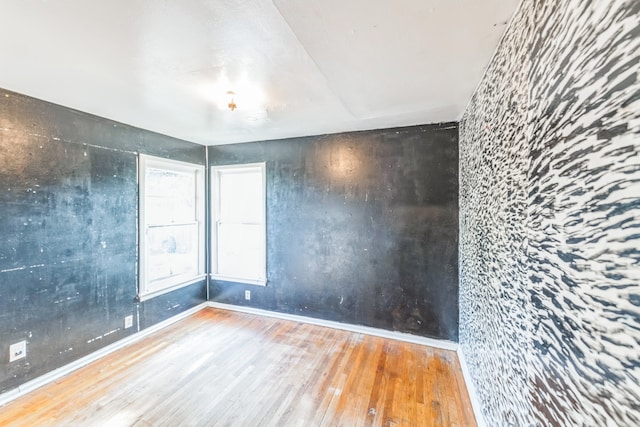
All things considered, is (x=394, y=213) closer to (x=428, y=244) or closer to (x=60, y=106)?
(x=428, y=244)

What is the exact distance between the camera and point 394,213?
293 centimetres

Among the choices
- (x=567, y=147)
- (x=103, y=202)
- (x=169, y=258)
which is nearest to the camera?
(x=567, y=147)

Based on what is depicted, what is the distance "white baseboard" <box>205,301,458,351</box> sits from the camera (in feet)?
9.03

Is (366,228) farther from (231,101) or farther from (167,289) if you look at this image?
(167,289)

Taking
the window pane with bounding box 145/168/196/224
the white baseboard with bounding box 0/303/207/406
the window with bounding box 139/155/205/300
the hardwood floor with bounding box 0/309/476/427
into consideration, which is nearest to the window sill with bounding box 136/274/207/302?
the window with bounding box 139/155/205/300

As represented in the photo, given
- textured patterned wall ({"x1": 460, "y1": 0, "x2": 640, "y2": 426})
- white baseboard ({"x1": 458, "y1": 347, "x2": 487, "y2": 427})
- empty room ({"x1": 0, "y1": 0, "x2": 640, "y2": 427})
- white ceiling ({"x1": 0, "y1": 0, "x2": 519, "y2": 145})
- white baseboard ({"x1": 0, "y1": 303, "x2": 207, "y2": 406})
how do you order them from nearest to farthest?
1. textured patterned wall ({"x1": 460, "y1": 0, "x2": 640, "y2": 426})
2. empty room ({"x1": 0, "y1": 0, "x2": 640, "y2": 427})
3. white ceiling ({"x1": 0, "y1": 0, "x2": 519, "y2": 145})
4. white baseboard ({"x1": 458, "y1": 347, "x2": 487, "y2": 427})
5. white baseboard ({"x1": 0, "y1": 303, "x2": 207, "y2": 406})

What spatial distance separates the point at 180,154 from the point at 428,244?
3.26m

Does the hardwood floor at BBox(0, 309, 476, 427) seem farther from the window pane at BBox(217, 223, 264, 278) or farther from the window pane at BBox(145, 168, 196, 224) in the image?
the window pane at BBox(145, 168, 196, 224)

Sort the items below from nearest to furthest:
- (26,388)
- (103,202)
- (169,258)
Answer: (26,388) → (103,202) → (169,258)

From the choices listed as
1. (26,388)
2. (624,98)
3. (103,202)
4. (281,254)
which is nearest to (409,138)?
(281,254)

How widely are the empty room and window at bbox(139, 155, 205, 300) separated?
0.03 metres

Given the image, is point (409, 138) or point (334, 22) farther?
point (409, 138)

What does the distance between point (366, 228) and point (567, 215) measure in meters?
2.29

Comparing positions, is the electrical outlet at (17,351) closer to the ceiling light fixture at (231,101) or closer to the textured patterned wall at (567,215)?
the ceiling light fixture at (231,101)
